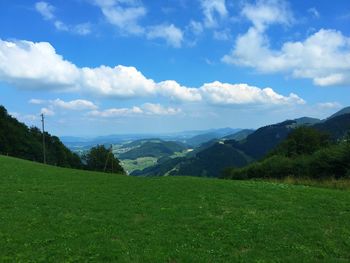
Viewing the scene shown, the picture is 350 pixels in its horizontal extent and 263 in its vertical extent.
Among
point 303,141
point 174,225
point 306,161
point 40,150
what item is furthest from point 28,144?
point 174,225

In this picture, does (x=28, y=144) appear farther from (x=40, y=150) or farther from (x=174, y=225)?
(x=174, y=225)

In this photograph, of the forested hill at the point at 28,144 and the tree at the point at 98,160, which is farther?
the tree at the point at 98,160

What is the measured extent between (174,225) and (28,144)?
133 metres

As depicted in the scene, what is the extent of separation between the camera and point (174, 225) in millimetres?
21281

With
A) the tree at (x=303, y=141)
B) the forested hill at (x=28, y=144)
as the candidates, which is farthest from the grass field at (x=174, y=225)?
the forested hill at (x=28, y=144)

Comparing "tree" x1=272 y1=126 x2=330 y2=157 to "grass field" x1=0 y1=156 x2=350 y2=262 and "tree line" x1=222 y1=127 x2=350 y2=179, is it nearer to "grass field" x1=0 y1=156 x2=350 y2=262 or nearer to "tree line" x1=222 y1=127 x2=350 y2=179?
"tree line" x1=222 y1=127 x2=350 y2=179

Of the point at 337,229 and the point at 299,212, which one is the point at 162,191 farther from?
the point at 337,229

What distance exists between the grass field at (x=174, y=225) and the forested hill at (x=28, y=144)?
10567cm

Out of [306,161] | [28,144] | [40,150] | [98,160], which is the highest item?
[28,144]

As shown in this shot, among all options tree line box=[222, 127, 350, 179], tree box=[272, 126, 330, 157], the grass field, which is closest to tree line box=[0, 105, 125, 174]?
tree line box=[222, 127, 350, 179]

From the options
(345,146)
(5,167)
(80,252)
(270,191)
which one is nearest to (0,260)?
(80,252)

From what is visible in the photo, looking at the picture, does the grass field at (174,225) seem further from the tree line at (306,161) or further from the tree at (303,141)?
the tree at (303,141)

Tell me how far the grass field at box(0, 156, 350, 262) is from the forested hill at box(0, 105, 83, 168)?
347ft

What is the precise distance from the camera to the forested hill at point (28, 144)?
13350 centimetres
